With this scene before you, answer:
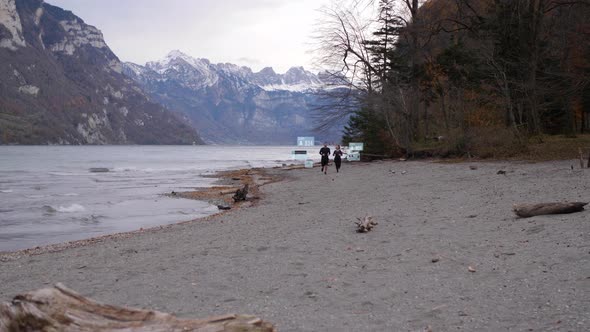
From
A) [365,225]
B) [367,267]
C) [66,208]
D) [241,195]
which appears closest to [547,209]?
[365,225]

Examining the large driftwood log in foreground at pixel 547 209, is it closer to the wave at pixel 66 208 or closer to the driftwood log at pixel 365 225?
the driftwood log at pixel 365 225

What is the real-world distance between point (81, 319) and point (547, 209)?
28.2ft

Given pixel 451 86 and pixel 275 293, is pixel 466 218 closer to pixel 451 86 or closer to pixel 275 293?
pixel 275 293

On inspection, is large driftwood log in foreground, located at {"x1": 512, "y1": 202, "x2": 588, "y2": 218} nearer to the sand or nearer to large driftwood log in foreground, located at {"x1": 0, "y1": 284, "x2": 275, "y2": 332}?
the sand

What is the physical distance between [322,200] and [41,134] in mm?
202717

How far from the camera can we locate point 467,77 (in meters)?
32.0

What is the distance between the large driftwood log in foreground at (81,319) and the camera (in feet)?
11.8

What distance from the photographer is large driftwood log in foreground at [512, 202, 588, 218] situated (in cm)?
955

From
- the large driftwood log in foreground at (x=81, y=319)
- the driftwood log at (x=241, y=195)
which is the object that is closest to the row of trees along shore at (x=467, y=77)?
the driftwood log at (x=241, y=195)

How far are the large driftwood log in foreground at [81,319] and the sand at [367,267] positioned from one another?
6.13 feet

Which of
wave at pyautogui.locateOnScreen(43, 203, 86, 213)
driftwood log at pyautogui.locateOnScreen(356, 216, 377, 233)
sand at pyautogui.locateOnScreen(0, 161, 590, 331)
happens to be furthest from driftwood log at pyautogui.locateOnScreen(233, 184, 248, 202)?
driftwood log at pyautogui.locateOnScreen(356, 216, 377, 233)

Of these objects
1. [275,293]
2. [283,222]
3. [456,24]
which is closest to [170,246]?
[283,222]

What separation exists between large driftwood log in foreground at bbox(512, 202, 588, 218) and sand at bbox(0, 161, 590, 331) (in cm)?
25

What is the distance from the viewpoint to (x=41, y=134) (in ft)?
648
